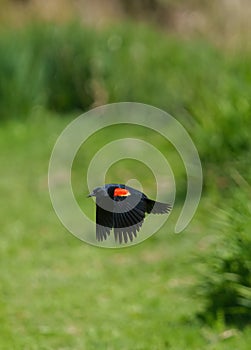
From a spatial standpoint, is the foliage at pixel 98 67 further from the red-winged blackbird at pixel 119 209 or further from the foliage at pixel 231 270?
the red-winged blackbird at pixel 119 209

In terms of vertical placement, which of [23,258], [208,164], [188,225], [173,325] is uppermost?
[208,164]

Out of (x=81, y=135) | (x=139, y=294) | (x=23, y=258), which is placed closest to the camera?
(x=139, y=294)

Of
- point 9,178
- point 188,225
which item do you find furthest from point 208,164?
point 9,178

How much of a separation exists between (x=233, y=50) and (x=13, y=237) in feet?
19.5

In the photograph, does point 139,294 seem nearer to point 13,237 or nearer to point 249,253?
point 249,253

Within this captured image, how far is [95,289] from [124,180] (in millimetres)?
2670

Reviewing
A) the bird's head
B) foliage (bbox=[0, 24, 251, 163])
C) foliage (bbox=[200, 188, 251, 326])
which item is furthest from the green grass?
foliage (bbox=[0, 24, 251, 163])

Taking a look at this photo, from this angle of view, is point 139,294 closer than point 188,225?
Yes

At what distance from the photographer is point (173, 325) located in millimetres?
4781

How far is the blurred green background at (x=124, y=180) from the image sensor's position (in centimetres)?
466

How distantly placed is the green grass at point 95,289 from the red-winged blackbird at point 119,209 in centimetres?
136

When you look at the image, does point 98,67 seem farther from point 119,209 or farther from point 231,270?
point 119,209

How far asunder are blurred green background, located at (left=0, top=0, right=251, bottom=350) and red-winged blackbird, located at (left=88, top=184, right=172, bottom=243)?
1323 mm

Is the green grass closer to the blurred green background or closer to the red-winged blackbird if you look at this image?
the blurred green background
